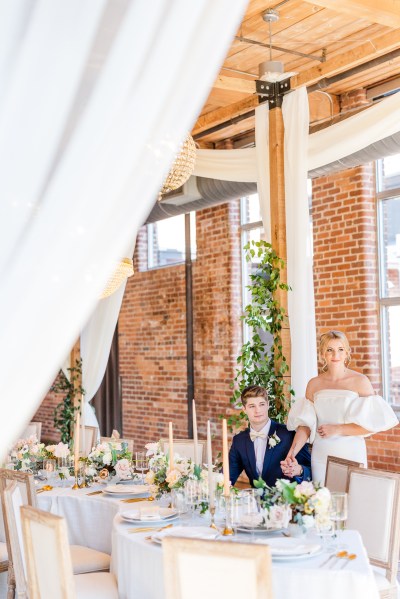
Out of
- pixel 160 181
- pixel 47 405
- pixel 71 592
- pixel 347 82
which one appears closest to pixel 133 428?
pixel 47 405

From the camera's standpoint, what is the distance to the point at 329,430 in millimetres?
4785

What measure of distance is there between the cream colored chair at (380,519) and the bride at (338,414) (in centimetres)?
102

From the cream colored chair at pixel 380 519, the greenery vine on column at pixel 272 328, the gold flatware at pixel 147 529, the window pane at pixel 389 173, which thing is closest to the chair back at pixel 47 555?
the gold flatware at pixel 147 529

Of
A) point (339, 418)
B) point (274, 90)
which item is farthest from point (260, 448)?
point (274, 90)

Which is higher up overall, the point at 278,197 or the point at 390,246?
the point at 278,197

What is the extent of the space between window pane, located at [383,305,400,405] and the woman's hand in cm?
211

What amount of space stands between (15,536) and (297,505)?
4.63ft

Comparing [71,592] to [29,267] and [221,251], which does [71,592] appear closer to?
[29,267]

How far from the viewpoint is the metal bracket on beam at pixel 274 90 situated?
5816 mm

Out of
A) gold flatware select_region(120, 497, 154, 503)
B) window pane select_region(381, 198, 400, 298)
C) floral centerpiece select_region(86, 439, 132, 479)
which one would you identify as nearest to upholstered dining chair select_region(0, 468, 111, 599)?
gold flatware select_region(120, 497, 154, 503)

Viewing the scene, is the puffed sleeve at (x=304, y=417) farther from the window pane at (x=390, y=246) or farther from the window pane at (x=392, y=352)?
the window pane at (x=390, y=246)

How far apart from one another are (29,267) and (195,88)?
0.44 meters

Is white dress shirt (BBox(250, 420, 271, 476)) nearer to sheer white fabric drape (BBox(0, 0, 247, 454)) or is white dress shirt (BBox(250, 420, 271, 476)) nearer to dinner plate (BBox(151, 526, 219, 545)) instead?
dinner plate (BBox(151, 526, 219, 545))

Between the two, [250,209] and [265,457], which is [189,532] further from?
[250,209]
